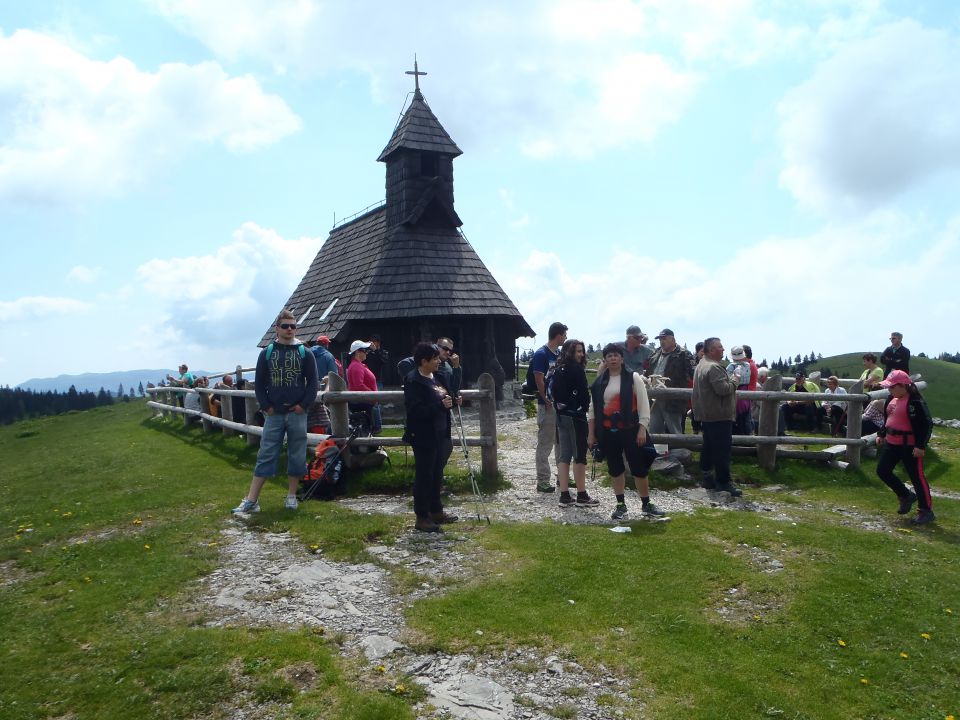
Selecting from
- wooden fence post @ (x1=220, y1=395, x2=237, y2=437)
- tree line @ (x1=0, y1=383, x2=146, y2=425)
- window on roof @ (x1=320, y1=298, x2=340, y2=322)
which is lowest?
tree line @ (x1=0, y1=383, x2=146, y2=425)

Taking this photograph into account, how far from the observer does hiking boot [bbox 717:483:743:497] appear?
923cm

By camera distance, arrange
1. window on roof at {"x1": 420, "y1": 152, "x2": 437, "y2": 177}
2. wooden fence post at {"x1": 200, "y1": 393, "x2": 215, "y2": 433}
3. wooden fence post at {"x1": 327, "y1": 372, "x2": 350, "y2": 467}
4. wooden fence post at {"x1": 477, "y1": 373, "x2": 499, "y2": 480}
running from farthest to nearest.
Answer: window on roof at {"x1": 420, "y1": 152, "x2": 437, "y2": 177}, wooden fence post at {"x1": 200, "y1": 393, "x2": 215, "y2": 433}, wooden fence post at {"x1": 477, "y1": 373, "x2": 499, "y2": 480}, wooden fence post at {"x1": 327, "y1": 372, "x2": 350, "y2": 467}

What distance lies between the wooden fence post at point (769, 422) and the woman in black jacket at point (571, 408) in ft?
11.8

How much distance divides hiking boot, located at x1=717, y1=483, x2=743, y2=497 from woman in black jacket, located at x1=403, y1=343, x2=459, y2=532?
4314 mm

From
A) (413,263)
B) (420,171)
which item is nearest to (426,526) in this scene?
(413,263)

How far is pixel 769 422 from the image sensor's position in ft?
34.7

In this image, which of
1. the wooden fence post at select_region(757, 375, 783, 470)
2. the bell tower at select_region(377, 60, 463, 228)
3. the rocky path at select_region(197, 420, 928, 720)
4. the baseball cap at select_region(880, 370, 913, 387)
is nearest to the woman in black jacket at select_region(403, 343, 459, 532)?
the rocky path at select_region(197, 420, 928, 720)

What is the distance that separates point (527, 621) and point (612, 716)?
1169mm

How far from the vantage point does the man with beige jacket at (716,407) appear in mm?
9062

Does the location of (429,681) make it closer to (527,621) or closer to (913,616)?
(527,621)

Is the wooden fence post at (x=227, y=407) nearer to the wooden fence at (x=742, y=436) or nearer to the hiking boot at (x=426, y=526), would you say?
the wooden fence at (x=742, y=436)

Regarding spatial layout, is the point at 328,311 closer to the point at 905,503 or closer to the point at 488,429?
the point at 488,429

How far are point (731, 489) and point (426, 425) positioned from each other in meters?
4.67

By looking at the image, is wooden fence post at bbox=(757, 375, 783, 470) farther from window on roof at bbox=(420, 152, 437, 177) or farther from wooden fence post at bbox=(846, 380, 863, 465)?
window on roof at bbox=(420, 152, 437, 177)
